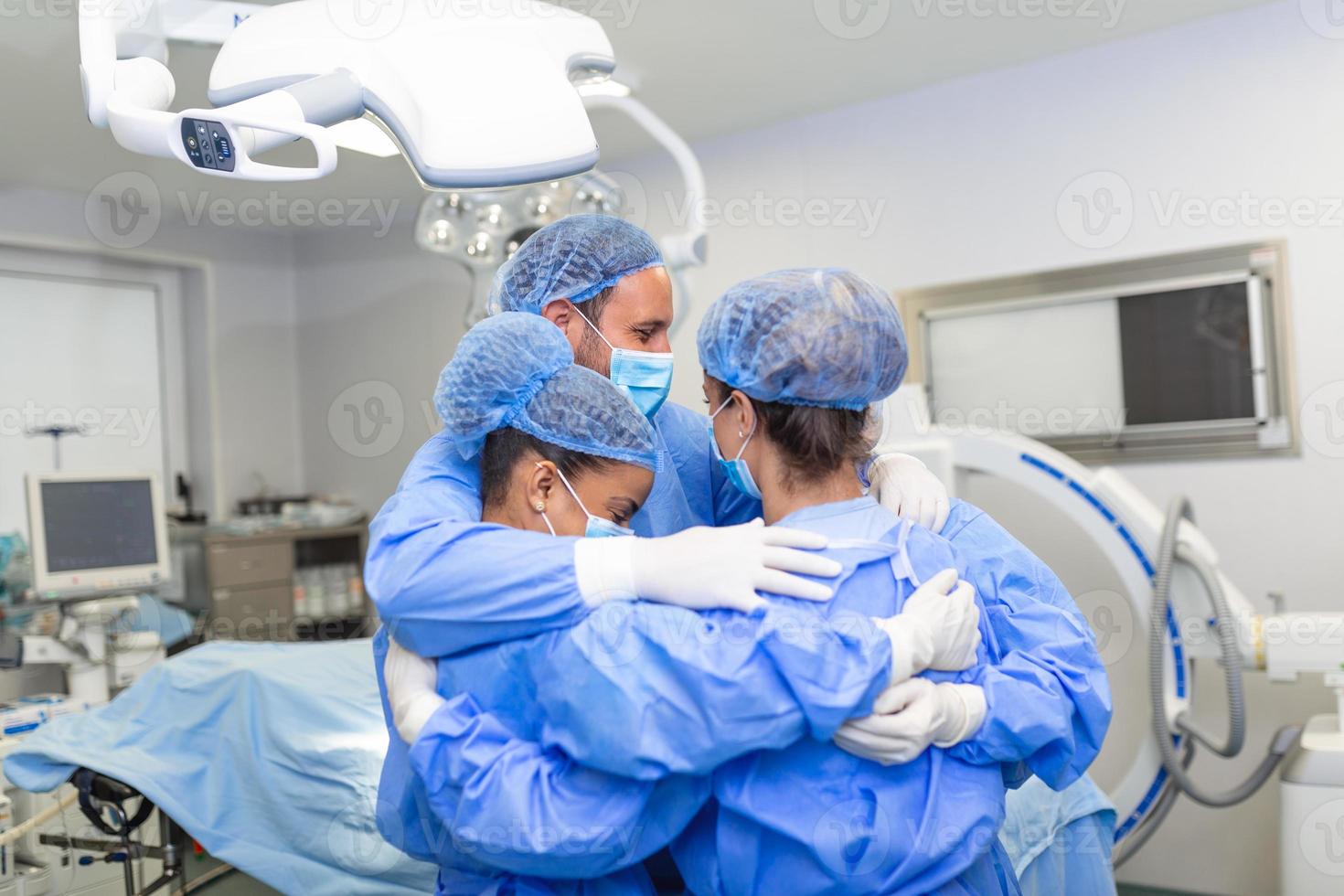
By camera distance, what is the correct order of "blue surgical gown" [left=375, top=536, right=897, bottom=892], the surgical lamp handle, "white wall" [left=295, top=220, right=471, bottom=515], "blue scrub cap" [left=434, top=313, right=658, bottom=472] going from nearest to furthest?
"blue surgical gown" [left=375, top=536, right=897, bottom=892] < "blue scrub cap" [left=434, top=313, right=658, bottom=472] < the surgical lamp handle < "white wall" [left=295, top=220, right=471, bottom=515]

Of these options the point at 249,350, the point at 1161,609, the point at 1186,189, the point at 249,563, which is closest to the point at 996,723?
the point at 1161,609

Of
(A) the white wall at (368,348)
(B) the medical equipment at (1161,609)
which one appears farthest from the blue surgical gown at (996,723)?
(A) the white wall at (368,348)

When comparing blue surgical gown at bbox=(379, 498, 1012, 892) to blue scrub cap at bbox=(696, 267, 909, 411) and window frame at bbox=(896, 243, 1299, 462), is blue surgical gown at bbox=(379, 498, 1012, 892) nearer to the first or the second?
blue scrub cap at bbox=(696, 267, 909, 411)

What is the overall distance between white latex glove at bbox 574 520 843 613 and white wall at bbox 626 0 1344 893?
2.62 m

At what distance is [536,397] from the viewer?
4.27 feet

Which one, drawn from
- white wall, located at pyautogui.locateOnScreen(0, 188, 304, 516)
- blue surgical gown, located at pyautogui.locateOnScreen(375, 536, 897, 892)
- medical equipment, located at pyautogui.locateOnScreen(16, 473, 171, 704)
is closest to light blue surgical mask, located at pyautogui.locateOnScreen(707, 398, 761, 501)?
blue surgical gown, located at pyautogui.locateOnScreen(375, 536, 897, 892)

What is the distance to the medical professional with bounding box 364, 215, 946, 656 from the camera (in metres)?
1.13

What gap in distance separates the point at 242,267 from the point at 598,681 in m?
5.07

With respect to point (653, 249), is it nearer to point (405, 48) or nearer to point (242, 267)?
point (405, 48)

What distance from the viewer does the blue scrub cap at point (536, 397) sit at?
1.29m

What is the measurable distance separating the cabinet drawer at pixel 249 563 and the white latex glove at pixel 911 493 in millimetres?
3985

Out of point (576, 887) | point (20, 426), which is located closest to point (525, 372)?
point (576, 887)

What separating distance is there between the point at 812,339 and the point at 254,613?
14.1ft

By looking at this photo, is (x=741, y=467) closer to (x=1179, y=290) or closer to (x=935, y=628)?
(x=935, y=628)
